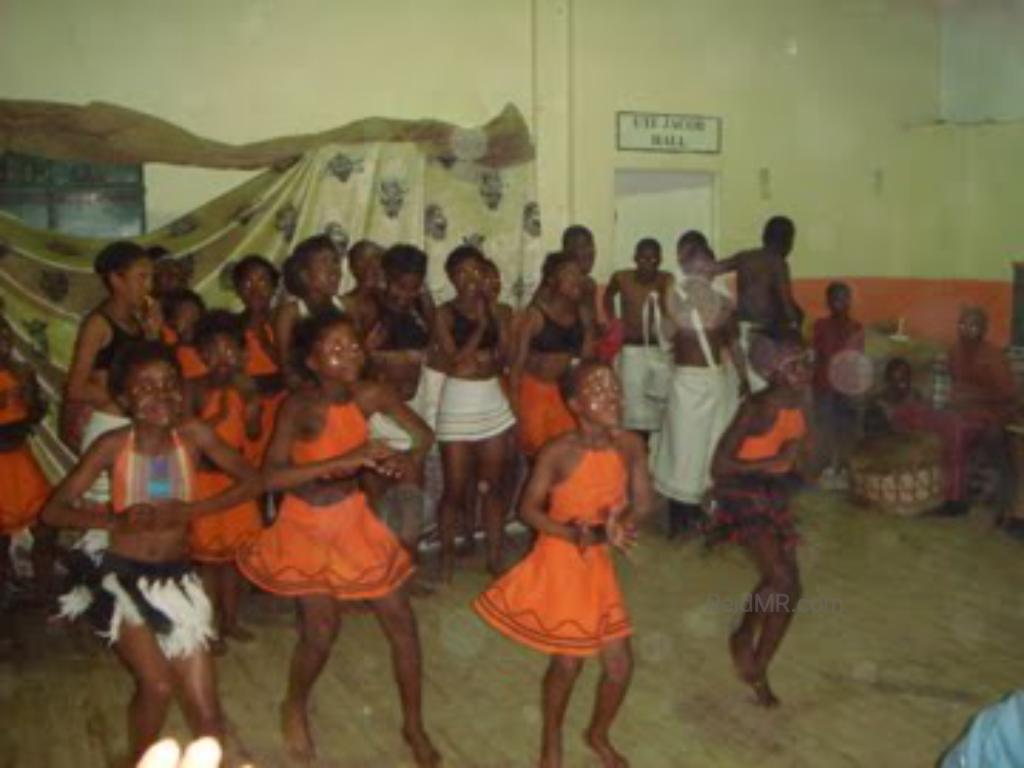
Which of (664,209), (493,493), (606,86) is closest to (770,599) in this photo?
(493,493)

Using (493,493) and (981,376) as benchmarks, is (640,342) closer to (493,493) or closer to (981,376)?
(493,493)

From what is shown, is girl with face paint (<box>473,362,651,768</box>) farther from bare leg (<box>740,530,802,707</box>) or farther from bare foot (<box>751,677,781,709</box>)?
bare foot (<box>751,677,781,709</box>)

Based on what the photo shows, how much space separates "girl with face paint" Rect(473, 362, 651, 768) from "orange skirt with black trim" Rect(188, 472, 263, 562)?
158 cm

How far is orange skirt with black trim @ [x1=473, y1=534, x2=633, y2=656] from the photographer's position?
3.64 meters

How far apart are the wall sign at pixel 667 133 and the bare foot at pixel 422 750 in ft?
18.9

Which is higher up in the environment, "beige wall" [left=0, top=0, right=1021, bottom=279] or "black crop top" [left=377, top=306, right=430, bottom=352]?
"beige wall" [left=0, top=0, right=1021, bottom=279]

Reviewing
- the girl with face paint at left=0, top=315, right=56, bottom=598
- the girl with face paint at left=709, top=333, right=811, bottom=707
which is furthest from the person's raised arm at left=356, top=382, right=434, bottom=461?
the girl with face paint at left=0, top=315, right=56, bottom=598

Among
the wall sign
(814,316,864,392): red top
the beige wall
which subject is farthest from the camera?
the wall sign

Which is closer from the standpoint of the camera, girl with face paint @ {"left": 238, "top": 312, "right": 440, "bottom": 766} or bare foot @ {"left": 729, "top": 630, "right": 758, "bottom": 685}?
girl with face paint @ {"left": 238, "top": 312, "right": 440, "bottom": 766}

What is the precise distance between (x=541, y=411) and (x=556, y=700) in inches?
109

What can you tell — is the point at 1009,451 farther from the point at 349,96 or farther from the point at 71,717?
the point at 71,717

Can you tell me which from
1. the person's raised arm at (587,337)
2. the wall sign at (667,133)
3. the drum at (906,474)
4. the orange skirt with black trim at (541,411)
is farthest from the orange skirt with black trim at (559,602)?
the wall sign at (667,133)

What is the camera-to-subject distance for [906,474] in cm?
753

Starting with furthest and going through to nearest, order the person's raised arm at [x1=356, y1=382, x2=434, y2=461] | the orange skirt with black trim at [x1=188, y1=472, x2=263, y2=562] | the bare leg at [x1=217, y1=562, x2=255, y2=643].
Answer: the bare leg at [x1=217, y1=562, x2=255, y2=643] < the orange skirt with black trim at [x1=188, y1=472, x2=263, y2=562] < the person's raised arm at [x1=356, y1=382, x2=434, y2=461]
